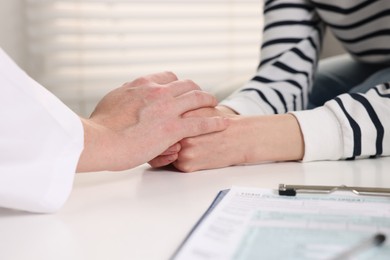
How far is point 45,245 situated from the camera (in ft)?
1.49

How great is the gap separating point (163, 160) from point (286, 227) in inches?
10.9

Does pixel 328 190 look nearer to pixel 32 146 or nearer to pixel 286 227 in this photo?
pixel 286 227

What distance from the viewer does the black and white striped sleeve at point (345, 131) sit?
2.42 feet

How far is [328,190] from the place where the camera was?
56 cm

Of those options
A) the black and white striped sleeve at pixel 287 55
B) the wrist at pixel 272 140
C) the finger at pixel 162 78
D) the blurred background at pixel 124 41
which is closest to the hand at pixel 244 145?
the wrist at pixel 272 140

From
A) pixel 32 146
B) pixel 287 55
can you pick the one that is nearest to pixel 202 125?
pixel 32 146

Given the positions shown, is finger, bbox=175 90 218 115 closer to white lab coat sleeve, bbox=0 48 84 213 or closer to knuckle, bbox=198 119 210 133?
knuckle, bbox=198 119 210 133

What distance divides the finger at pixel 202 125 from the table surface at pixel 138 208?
48 mm

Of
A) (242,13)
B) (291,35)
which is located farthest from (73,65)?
(291,35)

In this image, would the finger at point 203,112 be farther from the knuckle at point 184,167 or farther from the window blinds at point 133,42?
the window blinds at point 133,42

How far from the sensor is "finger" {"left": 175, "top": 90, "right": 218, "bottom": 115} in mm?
693

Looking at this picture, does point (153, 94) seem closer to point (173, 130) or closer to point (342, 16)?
point (173, 130)

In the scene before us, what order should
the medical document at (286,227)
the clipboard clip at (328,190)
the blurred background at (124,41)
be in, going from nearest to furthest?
the medical document at (286,227) < the clipboard clip at (328,190) < the blurred background at (124,41)

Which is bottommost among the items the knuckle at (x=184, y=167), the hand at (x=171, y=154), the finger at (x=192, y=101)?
the knuckle at (x=184, y=167)
